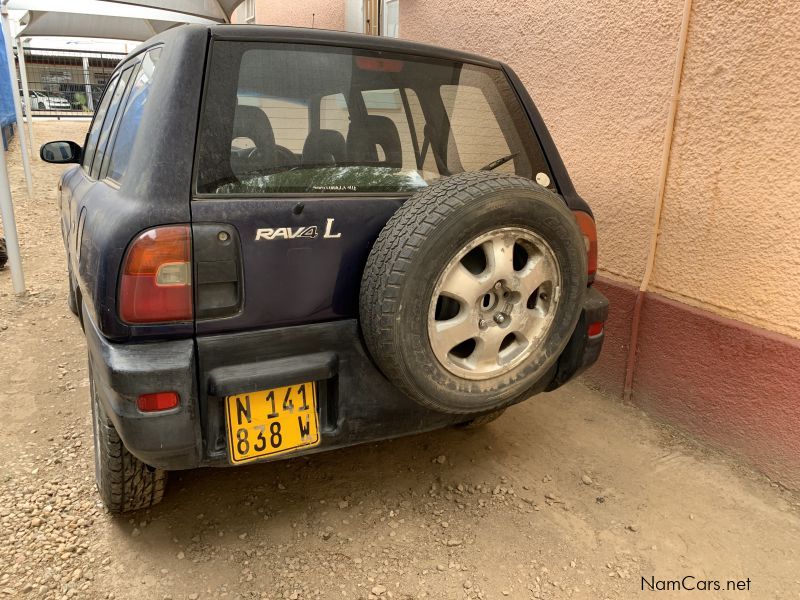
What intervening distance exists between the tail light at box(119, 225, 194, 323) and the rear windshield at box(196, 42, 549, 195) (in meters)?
0.18

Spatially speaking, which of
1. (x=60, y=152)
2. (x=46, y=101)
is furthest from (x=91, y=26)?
(x=46, y=101)

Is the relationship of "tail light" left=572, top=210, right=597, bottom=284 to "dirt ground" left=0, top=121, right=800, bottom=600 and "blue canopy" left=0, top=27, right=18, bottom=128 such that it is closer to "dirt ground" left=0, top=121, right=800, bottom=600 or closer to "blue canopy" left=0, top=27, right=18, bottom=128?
"dirt ground" left=0, top=121, right=800, bottom=600

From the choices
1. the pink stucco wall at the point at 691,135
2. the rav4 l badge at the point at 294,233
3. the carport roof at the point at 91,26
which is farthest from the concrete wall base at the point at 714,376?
the carport roof at the point at 91,26

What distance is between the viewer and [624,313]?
335 cm

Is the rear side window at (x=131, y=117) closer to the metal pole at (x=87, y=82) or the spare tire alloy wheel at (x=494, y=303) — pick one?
the spare tire alloy wheel at (x=494, y=303)

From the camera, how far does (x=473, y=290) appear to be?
6.37ft

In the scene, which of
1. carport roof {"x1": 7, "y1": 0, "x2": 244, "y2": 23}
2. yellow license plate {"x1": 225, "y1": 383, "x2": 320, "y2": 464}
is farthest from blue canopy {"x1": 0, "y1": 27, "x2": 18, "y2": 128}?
yellow license plate {"x1": 225, "y1": 383, "x2": 320, "y2": 464}

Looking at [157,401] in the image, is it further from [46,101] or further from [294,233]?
[46,101]

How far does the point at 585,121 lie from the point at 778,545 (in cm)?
244

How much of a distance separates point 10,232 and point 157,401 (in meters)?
4.14

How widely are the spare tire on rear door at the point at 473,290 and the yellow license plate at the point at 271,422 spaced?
282 mm

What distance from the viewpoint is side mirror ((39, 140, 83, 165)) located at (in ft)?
11.1

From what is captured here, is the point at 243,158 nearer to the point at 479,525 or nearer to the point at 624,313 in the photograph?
the point at 479,525

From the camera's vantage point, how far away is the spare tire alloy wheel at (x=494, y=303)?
193 centimetres
